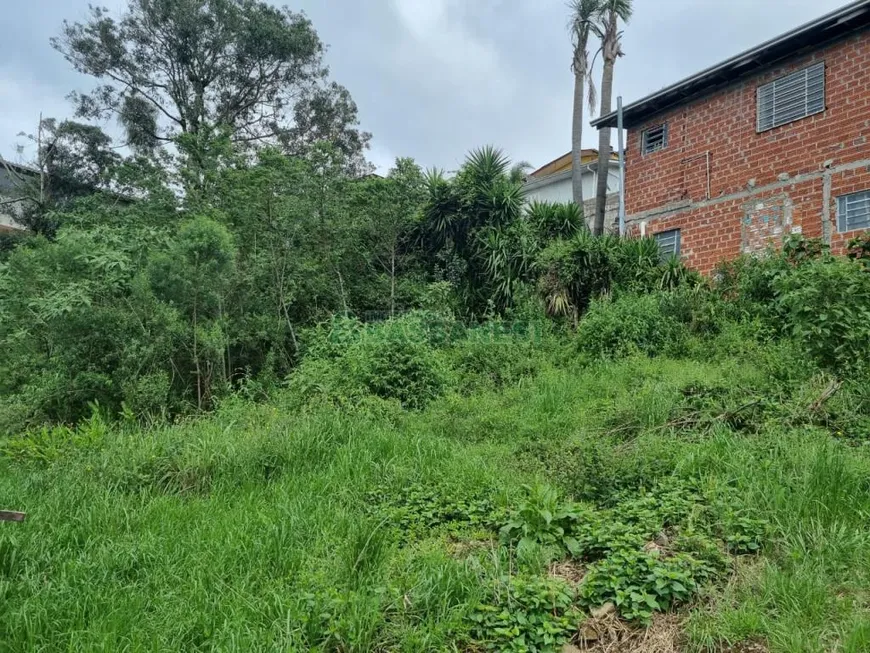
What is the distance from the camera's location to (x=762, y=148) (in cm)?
1040

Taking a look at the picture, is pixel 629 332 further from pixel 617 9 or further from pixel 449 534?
pixel 617 9

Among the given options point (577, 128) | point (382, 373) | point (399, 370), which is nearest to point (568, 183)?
point (577, 128)

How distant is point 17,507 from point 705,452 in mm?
4696

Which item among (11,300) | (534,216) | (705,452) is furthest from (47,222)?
(705,452)

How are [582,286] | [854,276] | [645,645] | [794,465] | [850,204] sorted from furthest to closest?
[582,286]
[850,204]
[854,276]
[794,465]
[645,645]

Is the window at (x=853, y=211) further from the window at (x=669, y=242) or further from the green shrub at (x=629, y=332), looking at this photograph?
the green shrub at (x=629, y=332)

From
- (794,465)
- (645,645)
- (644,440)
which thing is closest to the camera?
(645,645)

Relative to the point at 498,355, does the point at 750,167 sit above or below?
above

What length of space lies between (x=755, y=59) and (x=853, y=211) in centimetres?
320

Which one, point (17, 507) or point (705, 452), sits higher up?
point (705, 452)

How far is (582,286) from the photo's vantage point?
1073cm

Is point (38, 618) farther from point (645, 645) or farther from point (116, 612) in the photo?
point (645, 645)

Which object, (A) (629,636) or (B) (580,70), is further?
(B) (580,70)

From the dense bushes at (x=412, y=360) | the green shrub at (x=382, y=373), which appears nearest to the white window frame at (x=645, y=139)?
the dense bushes at (x=412, y=360)
